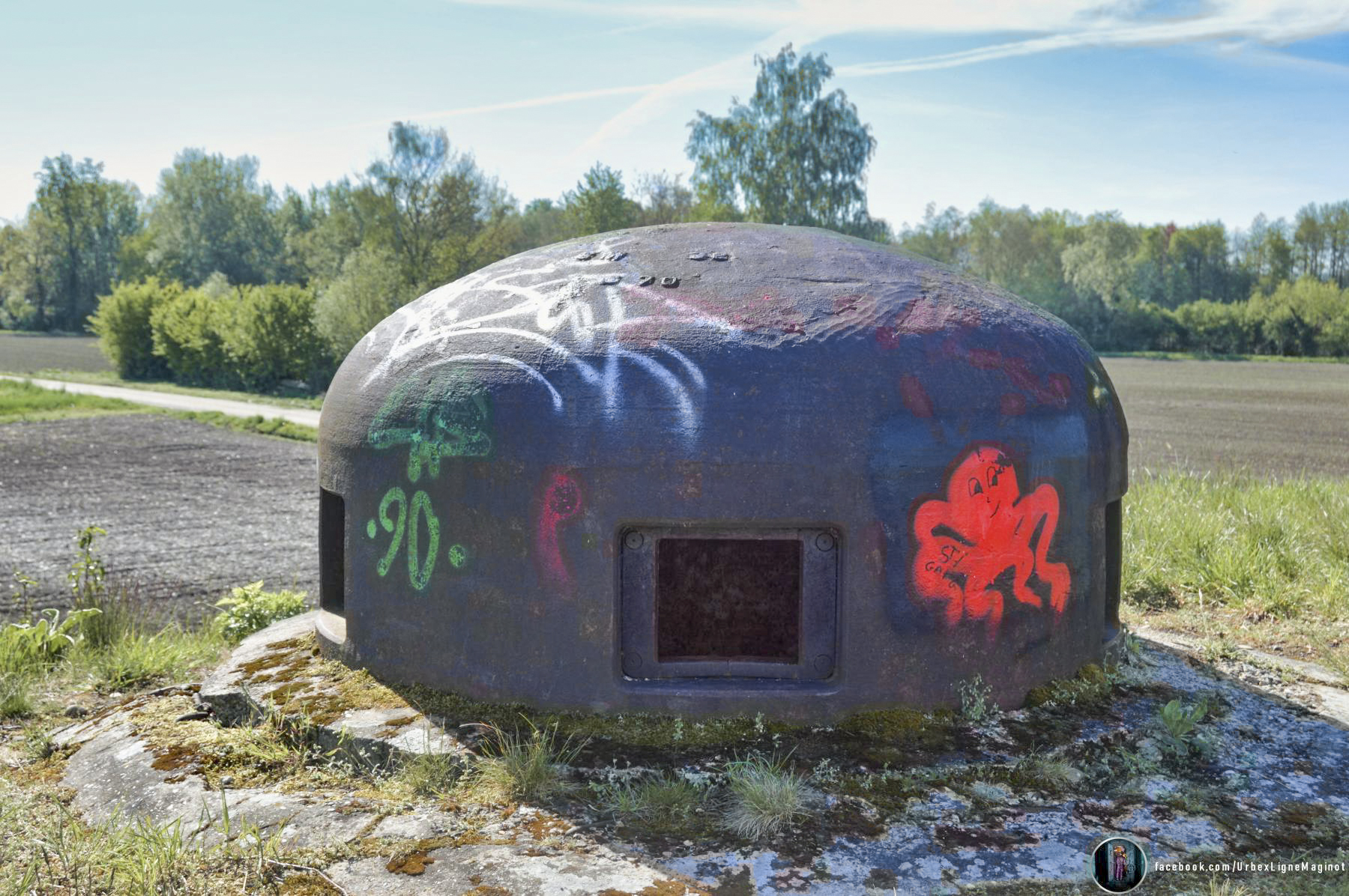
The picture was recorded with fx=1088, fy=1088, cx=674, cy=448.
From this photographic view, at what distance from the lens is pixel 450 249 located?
32344 millimetres

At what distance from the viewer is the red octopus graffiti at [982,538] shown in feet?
15.6

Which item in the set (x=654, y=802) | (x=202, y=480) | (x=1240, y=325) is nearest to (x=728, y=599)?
(x=654, y=802)

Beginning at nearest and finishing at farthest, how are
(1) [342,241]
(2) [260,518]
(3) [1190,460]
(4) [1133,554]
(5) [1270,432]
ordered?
(4) [1133,554] → (2) [260,518] → (3) [1190,460] → (5) [1270,432] → (1) [342,241]

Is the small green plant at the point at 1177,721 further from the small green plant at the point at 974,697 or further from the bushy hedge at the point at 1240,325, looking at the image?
the bushy hedge at the point at 1240,325

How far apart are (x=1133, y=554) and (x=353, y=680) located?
239 inches

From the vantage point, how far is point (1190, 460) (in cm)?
1836

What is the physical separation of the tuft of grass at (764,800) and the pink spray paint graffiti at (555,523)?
1096 millimetres

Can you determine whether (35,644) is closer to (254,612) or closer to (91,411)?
(254,612)

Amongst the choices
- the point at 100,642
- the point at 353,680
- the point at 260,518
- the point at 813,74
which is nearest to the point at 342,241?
the point at 813,74

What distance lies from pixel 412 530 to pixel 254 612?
283 centimetres

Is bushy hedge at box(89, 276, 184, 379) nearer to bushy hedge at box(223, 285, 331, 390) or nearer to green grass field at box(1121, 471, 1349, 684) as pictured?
bushy hedge at box(223, 285, 331, 390)

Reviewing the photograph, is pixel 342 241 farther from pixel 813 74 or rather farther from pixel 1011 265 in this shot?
pixel 1011 265

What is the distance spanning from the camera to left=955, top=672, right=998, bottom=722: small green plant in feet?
16.3

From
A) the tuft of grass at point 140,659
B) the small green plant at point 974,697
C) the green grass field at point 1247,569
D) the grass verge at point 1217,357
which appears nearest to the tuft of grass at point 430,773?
the small green plant at point 974,697
